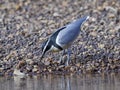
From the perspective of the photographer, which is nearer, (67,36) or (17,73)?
(17,73)

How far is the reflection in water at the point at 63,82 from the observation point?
1133cm

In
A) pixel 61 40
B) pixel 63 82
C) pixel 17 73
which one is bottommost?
pixel 63 82

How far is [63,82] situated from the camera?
1194 cm

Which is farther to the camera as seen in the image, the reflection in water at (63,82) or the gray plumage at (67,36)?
the gray plumage at (67,36)

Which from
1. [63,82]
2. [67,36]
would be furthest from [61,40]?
[63,82]

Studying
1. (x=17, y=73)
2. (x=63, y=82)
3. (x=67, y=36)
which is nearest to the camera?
(x=63, y=82)

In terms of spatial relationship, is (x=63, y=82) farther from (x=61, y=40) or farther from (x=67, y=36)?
(x=67, y=36)

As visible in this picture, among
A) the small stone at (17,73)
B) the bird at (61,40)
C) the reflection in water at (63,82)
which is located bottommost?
the reflection in water at (63,82)

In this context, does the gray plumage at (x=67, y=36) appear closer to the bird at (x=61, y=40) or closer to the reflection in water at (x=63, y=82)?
the bird at (x=61, y=40)

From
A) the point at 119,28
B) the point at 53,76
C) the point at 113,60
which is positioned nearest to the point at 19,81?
the point at 53,76

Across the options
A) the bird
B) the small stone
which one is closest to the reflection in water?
the small stone

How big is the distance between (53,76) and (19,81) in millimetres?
694

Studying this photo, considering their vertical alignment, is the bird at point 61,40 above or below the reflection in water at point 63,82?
above

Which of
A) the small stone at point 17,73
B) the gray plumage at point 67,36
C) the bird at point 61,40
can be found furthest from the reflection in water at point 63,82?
the gray plumage at point 67,36
